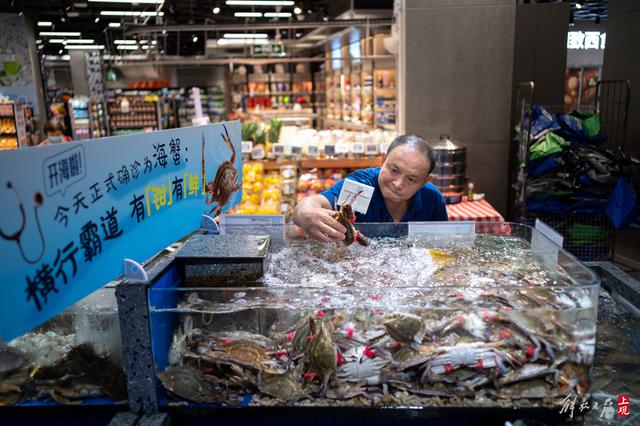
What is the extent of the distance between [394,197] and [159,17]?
13356 millimetres

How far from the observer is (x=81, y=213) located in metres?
1.33

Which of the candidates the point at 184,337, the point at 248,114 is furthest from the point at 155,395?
the point at 248,114

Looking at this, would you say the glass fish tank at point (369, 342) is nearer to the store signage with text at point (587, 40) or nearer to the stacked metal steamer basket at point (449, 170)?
the stacked metal steamer basket at point (449, 170)

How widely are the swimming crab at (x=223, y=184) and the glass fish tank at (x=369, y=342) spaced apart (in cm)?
51

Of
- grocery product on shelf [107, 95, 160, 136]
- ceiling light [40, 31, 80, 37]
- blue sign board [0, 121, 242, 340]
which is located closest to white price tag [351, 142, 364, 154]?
blue sign board [0, 121, 242, 340]

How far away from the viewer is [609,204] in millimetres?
4809

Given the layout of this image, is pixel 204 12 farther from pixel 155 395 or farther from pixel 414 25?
pixel 155 395

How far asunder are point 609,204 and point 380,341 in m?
4.07

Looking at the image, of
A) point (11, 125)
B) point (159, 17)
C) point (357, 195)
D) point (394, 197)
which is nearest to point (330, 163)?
point (394, 197)

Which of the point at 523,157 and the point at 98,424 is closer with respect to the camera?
the point at 98,424

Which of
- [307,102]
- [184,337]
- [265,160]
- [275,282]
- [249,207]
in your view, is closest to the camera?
[184,337]

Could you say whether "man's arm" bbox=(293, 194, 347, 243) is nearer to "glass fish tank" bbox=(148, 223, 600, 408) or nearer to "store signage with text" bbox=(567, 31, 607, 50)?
"glass fish tank" bbox=(148, 223, 600, 408)

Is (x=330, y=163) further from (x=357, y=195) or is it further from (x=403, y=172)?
(x=357, y=195)

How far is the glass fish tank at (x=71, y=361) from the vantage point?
5.17ft
